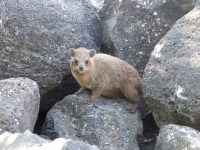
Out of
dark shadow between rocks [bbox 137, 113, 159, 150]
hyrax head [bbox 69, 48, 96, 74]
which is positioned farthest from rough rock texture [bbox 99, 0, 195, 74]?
dark shadow between rocks [bbox 137, 113, 159, 150]

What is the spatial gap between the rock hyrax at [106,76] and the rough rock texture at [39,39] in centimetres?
27

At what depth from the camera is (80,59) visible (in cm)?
905

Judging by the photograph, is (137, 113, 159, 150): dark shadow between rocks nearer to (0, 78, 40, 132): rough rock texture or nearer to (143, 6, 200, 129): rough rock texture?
(143, 6, 200, 129): rough rock texture

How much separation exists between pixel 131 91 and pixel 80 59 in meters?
0.97

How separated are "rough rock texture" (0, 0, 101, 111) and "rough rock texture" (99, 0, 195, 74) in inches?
23.6

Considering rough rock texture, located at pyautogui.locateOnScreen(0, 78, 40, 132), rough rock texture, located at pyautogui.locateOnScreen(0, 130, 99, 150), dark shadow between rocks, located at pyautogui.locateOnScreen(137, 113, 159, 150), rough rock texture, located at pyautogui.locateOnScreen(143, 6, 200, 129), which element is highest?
rough rock texture, located at pyautogui.locateOnScreen(143, 6, 200, 129)

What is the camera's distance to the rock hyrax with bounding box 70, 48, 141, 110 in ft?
29.9

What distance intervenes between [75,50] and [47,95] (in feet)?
2.84

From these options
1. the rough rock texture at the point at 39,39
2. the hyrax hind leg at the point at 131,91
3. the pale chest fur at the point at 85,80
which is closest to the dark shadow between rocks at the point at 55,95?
the rough rock texture at the point at 39,39

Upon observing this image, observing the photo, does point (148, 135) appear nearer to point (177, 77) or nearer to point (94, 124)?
point (94, 124)

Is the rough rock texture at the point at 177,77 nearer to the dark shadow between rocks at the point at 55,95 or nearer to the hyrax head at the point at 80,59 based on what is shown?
the hyrax head at the point at 80,59

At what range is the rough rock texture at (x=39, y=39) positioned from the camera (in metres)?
8.55

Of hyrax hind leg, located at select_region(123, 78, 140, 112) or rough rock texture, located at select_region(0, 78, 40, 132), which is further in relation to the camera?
hyrax hind leg, located at select_region(123, 78, 140, 112)

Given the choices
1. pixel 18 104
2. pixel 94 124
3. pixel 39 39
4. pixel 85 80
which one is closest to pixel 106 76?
pixel 85 80
